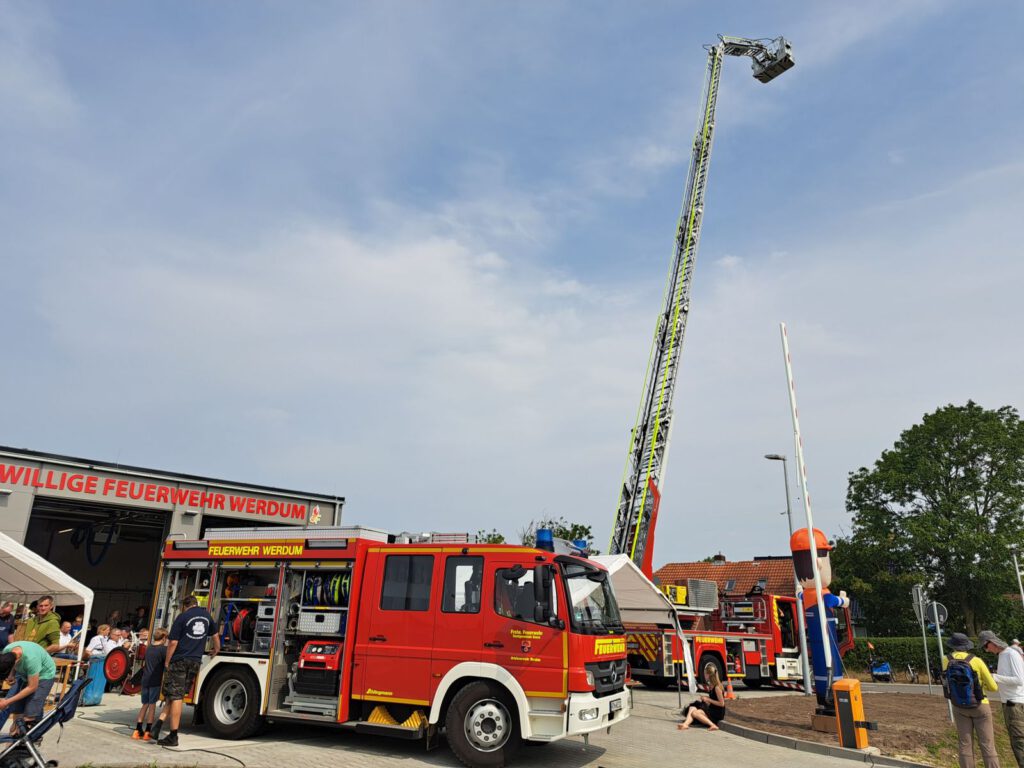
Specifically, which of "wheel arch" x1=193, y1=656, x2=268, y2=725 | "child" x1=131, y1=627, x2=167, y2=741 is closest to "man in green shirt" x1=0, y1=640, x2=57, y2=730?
"child" x1=131, y1=627, x2=167, y2=741

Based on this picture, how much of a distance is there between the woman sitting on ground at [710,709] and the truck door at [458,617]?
520 centimetres

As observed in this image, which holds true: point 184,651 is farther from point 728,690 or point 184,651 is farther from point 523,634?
point 728,690

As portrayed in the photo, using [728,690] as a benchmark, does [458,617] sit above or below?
above

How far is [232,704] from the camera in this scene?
971cm

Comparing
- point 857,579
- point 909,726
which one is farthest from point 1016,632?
point 909,726

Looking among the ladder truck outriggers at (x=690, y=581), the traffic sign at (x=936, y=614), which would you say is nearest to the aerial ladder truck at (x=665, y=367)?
the ladder truck outriggers at (x=690, y=581)

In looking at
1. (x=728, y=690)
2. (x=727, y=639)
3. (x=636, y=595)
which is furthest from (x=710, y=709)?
(x=727, y=639)

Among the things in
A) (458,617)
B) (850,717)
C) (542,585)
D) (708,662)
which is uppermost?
(542,585)

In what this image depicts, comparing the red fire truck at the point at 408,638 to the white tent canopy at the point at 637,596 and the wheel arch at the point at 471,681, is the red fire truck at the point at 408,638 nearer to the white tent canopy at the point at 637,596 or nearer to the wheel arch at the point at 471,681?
the wheel arch at the point at 471,681

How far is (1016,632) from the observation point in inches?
1330

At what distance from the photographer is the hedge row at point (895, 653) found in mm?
31672

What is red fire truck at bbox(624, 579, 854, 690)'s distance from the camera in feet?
59.3

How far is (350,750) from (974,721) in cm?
736

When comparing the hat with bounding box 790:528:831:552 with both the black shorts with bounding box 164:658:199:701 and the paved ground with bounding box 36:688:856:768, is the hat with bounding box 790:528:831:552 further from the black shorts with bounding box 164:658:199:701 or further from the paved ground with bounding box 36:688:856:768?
the black shorts with bounding box 164:658:199:701
